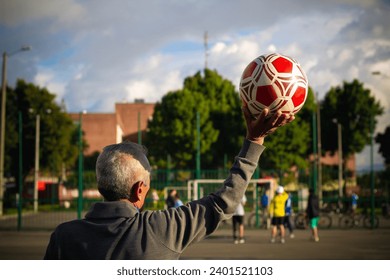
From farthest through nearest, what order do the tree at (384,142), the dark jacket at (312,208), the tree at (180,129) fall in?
the tree at (384,142), the tree at (180,129), the dark jacket at (312,208)

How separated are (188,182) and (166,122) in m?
24.0

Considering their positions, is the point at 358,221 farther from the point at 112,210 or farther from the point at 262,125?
the point at 112,210

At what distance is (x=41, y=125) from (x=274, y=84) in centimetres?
4382

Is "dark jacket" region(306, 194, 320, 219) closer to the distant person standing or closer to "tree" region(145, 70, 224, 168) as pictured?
the distant person standing

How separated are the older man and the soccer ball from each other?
100 cm

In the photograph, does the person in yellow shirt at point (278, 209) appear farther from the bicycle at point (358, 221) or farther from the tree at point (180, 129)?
the tree at point (180, 129)

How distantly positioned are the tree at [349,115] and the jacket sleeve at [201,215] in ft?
158

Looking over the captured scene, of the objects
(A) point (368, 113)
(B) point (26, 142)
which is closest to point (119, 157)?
(B) point (26, 142)

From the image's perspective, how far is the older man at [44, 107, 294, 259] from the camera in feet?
7.96

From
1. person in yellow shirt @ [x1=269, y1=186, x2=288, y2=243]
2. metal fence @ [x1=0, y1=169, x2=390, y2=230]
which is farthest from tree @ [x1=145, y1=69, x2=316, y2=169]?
person in yellow shirt @ [x1=269, y1=186, x2=288, y2=243]

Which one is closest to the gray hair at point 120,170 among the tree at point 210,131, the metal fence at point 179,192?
the metal fence at point 179,192

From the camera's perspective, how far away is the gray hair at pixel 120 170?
2.57m

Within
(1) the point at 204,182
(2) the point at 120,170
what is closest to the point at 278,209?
(1) the point at 204,182
